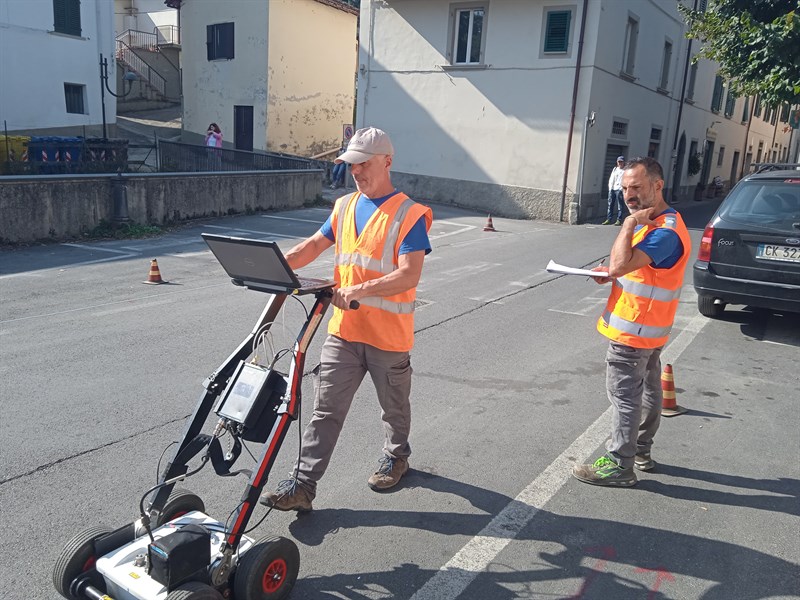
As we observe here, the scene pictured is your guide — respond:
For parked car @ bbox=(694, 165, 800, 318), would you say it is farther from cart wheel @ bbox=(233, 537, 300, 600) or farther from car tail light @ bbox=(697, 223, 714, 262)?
cart wheel @ bbox=(233, 537, 300, 600)

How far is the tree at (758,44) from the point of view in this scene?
11570 millimetres

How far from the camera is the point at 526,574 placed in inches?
125

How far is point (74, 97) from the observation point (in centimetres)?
2358

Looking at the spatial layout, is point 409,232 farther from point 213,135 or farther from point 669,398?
point 213,135

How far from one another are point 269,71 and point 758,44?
58.2 feet

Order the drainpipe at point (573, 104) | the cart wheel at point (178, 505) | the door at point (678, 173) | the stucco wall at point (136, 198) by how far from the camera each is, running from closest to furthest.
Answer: the cart wheel at point (178, 505) → the stucco wall at point (136, 198) → the drainpipe at point (573, 104) → the door at point (678, 173)

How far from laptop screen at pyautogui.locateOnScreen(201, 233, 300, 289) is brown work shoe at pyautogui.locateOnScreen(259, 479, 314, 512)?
116cm

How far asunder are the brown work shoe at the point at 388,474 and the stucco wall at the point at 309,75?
23.6 m

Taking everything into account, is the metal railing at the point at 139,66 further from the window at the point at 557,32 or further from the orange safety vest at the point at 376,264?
the orange safety vest at the point at 376,264

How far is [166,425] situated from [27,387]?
1377 mm

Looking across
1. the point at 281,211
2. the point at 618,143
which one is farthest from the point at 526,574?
the point at 618,143

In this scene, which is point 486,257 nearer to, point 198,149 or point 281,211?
point 281,211

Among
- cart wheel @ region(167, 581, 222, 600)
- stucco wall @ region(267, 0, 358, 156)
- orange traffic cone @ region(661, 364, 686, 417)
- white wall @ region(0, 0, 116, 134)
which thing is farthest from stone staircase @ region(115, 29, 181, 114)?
cart wheel @ region(167, 581, 222, 600)

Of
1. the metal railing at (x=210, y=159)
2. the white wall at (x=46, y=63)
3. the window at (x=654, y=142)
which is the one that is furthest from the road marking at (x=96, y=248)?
the window at (x=654, y=142)
